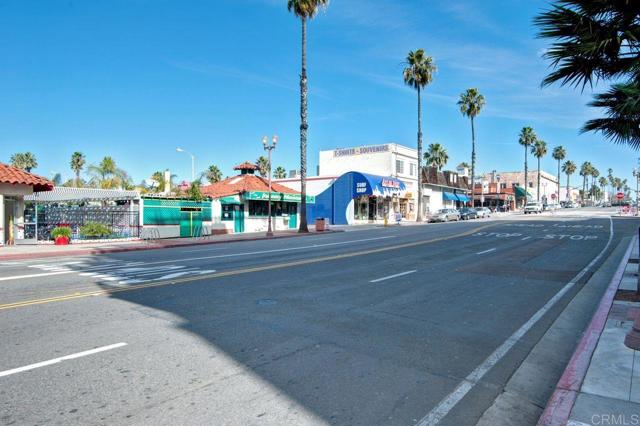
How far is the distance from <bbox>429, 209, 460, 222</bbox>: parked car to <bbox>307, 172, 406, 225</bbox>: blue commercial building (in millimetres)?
5757

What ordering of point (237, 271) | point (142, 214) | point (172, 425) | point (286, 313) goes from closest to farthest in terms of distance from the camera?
point (172, 425) → point (286, 313) → point (237, 271) → point (142, 214)

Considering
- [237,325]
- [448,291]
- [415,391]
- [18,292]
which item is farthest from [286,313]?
[18,292]

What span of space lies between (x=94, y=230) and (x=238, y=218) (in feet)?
37.7

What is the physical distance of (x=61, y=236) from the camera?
22625 mm

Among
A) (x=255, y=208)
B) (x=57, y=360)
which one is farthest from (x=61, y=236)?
(x=57, y=360)

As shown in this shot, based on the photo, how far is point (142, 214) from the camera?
2675 cm

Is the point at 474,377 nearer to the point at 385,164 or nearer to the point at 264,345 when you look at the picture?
the point at 264,345

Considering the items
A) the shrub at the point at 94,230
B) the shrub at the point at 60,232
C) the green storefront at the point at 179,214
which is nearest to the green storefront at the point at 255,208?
the green storefront at the point at 179,214

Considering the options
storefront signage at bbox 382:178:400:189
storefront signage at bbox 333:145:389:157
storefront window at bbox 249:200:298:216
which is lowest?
storefront window at bbox 249:200:298:216

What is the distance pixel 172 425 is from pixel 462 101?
69.1 meters

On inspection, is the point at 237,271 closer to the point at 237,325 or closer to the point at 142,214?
the point at 237,325

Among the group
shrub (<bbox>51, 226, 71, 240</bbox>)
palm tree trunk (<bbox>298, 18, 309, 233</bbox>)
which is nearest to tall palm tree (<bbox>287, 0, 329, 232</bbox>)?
palm tree trunk (<bbox>298, 18, 309, 233</bbox>)

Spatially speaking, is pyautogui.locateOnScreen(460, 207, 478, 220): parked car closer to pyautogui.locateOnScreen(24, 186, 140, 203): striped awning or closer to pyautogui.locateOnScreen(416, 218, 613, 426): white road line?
pyautogui.locateOnScreen(24, 186, 140, 203): striped awning

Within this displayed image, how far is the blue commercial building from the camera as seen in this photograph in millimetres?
46250
